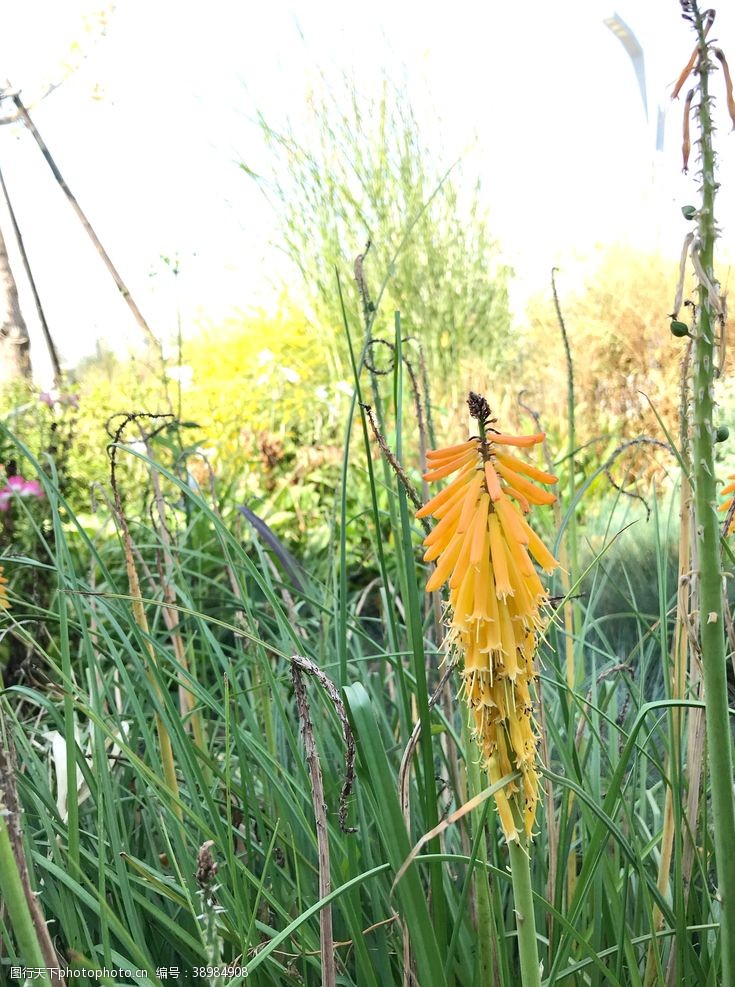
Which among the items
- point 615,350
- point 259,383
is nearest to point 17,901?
point 259,383

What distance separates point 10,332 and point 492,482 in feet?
27.8

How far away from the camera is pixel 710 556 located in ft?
2.86

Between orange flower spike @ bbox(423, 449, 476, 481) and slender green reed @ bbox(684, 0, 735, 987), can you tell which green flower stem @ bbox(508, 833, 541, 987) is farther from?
orange flower spike @ bbox(423, 449, 476, 481)

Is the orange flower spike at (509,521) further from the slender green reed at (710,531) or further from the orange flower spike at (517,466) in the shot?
the slender green reed at (710,531)

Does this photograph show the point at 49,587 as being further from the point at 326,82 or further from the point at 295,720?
the point at 326,82

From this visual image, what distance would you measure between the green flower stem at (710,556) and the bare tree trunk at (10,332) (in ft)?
26.5

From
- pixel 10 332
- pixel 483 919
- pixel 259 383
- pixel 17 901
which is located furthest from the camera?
pixel 10 332

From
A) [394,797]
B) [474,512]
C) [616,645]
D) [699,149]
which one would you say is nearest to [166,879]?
[394,797]

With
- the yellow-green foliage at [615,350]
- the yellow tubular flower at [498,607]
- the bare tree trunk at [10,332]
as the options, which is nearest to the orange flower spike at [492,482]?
the yellow tubular flower at [498,607]

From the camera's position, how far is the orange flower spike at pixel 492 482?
2.64ft

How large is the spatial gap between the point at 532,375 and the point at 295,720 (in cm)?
683

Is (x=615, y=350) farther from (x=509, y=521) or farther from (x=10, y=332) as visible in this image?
(x=509, y=521)

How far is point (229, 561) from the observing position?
140cm

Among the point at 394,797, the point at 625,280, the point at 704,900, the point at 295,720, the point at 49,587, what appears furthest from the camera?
the point at 625,280
